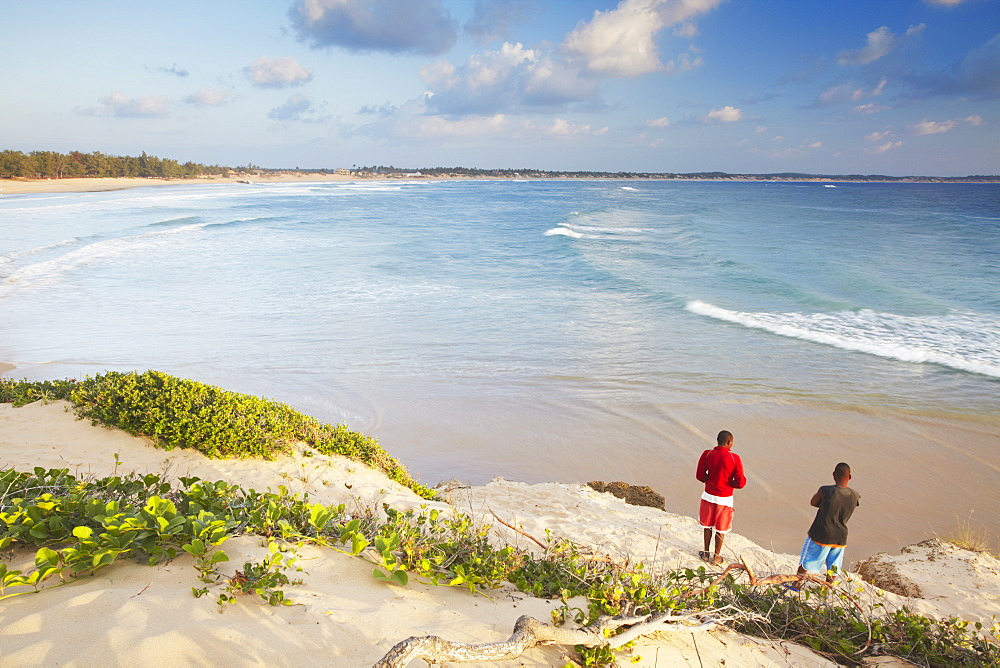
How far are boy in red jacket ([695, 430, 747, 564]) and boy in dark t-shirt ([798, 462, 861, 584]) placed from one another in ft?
2.33

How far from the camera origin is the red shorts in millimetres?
5535

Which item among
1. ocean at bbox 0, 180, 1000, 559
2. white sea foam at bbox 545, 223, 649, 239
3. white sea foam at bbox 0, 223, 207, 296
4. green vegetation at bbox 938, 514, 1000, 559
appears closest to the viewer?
green vegetation at bbox 938, 514, 1000, 559

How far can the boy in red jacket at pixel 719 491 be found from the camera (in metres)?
5.53

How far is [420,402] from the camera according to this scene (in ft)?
32.2

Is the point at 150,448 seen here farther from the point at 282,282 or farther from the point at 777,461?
the point at 282,282

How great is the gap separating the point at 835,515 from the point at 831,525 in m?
0.10

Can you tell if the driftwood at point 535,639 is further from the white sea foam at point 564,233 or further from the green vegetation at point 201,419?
the white sea foam at point 564,233

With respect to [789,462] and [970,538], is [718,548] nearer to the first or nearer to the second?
[789,462]

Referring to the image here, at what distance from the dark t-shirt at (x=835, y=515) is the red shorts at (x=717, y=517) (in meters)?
0.79

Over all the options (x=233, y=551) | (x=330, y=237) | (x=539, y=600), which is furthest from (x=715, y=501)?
(x=330, y=237)

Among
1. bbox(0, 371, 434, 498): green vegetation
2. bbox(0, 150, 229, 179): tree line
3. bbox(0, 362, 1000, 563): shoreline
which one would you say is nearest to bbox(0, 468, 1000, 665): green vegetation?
bbox(0, 371, 434, 498): green vegetation

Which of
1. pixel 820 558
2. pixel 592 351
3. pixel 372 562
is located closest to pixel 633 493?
pixel 820 558

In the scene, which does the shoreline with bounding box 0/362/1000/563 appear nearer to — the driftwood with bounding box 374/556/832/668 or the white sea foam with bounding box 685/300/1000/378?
the white sea foam with bounding box 685/300/1000/378

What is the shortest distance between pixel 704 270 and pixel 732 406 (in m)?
15.5
